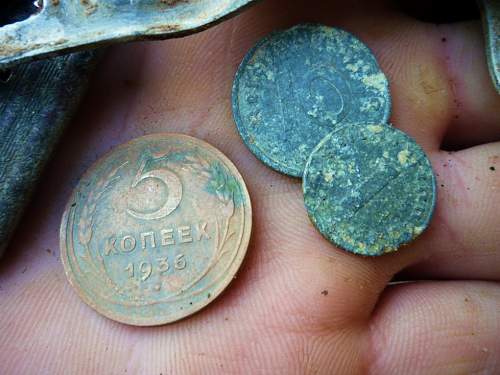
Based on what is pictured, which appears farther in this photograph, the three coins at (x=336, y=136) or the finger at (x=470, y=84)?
the finger at (x=470, y=84)

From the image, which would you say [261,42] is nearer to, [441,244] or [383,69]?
[383,69]

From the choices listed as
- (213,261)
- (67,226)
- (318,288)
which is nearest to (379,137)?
(318,288)

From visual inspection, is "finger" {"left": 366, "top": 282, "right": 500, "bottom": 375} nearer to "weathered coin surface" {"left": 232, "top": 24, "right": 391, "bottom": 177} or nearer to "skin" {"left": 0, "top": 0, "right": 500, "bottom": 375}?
"skin" {"left": 0, "top": 0, "right": 500, "bottom": 375}

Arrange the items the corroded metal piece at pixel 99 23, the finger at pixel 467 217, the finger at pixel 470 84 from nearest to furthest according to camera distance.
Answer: the corroded metal piece at pixel 99 23 → the finger at pixel 467 217 → the finger at pixel 470 84

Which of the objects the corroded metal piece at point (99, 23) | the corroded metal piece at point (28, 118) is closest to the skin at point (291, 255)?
the corroded metal piece at point (28, 118)

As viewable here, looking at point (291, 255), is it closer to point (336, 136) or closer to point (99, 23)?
point (336, 136)

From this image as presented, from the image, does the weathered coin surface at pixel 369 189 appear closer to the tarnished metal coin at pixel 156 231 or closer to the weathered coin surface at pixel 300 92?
the weathered coin surface at pixel 300 92
